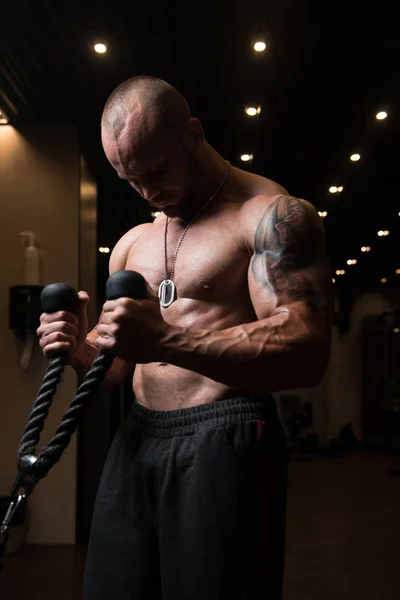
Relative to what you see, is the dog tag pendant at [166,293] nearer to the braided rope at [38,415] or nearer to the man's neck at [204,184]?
the man's neck at [204,184]

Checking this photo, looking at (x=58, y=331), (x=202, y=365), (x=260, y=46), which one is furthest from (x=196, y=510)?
(x=260, y=46)

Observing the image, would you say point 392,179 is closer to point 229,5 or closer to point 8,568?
point 229,5

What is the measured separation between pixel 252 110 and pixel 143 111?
2378mm

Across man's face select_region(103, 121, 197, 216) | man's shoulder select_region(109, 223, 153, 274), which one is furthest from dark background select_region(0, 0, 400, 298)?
man's face select_region(103, 121, 197, 216)

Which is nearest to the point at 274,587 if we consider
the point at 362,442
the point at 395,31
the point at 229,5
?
the point at 229,5

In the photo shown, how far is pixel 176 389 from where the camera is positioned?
50.8 inches

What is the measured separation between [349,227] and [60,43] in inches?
106

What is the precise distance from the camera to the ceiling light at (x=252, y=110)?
345 cm

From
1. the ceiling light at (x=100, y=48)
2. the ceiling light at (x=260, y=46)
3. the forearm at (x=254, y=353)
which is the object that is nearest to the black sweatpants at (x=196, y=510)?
the forearm at (x=254, y=353)

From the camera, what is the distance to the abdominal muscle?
1.25 meters

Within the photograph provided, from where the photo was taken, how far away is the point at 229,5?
2658 millimetres

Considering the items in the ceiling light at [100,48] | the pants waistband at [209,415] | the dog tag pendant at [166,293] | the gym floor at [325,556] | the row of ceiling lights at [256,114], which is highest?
the ceiling light at [100,48]

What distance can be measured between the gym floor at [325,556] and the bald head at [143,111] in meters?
2.56

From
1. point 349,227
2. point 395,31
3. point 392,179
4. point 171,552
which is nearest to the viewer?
point 171,552
